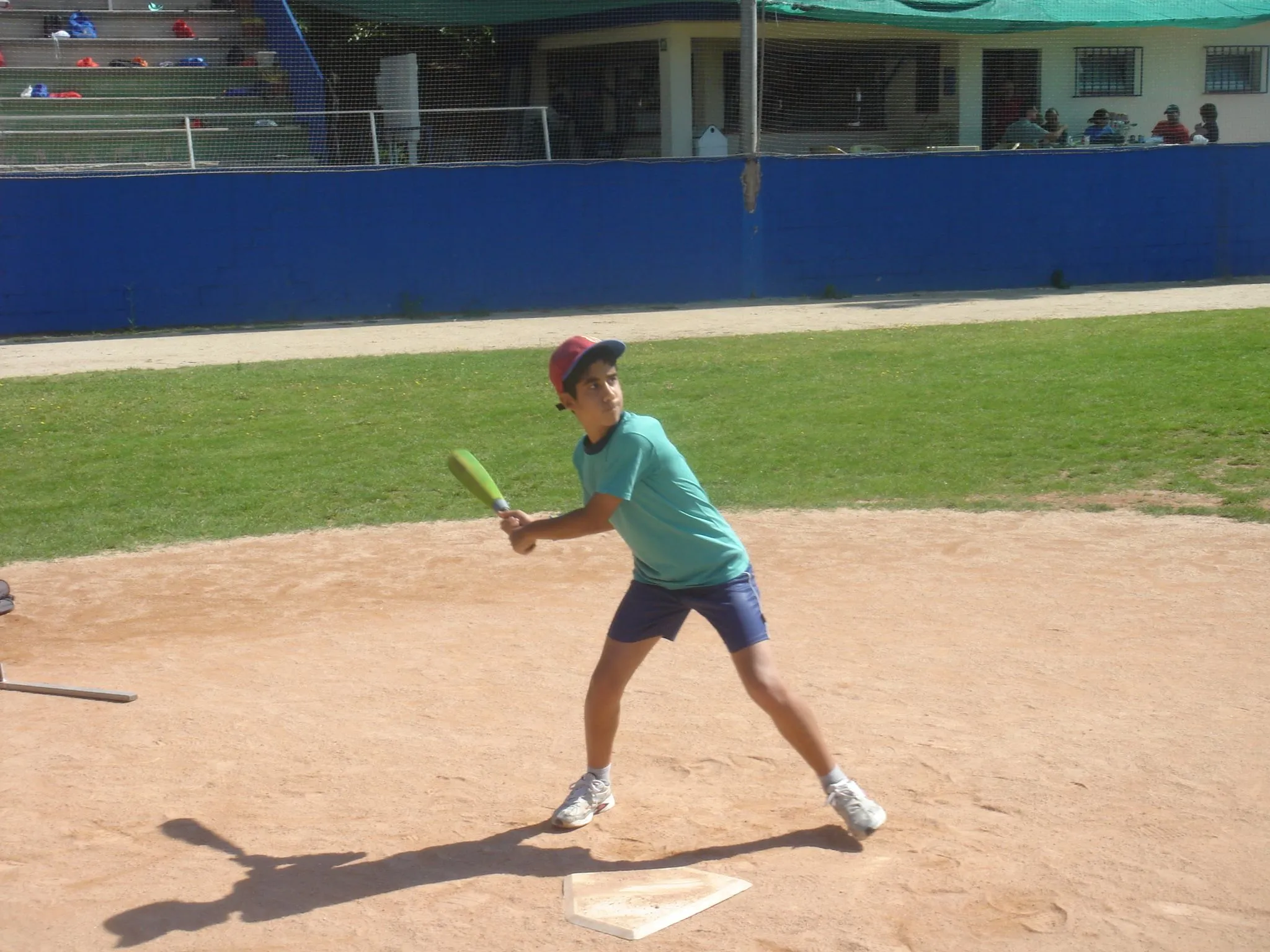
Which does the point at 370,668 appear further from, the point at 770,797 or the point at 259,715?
the point at 770,797

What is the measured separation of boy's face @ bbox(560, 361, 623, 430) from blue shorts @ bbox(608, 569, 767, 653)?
59 cm

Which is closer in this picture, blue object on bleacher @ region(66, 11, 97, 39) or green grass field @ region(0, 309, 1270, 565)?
green grass field @ region(0, 309, 1270, 565)

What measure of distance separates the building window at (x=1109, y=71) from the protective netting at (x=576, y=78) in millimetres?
35

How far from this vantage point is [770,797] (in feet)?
15.4

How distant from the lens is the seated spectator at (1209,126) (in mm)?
24031

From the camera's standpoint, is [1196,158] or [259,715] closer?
[259,715]

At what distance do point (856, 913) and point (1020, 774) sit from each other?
120 centimetres

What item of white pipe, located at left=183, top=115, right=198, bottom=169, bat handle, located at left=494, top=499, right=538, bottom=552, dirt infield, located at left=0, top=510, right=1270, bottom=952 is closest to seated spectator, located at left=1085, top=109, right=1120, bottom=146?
white pipe, located at left=183, top=115, right=198, bottom=169

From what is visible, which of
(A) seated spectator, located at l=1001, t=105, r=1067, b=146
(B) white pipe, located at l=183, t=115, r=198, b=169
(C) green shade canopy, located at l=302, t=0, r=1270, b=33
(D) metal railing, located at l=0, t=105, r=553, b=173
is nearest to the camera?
(B) white pipe, located at l=183, t=115, r=198, b=169

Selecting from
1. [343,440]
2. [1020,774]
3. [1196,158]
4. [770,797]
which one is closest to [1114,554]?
[1020,774]

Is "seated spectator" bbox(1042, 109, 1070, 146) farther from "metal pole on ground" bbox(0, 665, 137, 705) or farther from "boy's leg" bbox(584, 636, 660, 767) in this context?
"boy's leg" bbox(584, 636, 660, 767)

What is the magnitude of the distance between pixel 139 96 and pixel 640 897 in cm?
2011

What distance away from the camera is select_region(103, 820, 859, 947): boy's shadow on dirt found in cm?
400

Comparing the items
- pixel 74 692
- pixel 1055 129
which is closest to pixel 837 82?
pixel 1055 129
